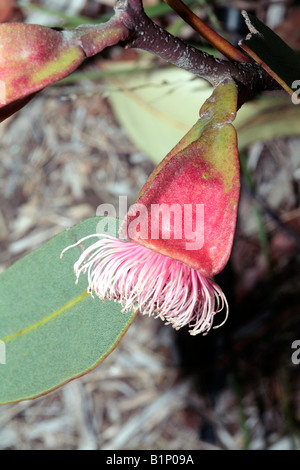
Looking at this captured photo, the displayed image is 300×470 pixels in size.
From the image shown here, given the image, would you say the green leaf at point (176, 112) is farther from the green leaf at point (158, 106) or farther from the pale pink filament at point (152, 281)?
the pale pink filament at point (152, 281)

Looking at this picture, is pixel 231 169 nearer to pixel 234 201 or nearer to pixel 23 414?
pixel 234 201

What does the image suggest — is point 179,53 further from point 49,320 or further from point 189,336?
point 189,336

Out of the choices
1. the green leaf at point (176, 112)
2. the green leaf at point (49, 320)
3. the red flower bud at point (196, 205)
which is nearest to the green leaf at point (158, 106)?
the green leaf at point (176, 112)

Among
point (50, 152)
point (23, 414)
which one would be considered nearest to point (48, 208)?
point (50, 152)

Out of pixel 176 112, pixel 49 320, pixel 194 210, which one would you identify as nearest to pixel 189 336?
pixel 176 112

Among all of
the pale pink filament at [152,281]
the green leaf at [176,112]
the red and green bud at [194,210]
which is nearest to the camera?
the red and green bud at [194,210]

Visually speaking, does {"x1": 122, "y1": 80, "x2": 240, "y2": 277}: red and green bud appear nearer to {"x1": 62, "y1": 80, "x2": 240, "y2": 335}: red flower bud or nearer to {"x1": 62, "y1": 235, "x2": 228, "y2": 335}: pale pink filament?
{"x1": 62, "y1": 80, "x2": 240, "y2": 335}: red flower bud

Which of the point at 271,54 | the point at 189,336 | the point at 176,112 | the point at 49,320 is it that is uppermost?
the point at 176,112
